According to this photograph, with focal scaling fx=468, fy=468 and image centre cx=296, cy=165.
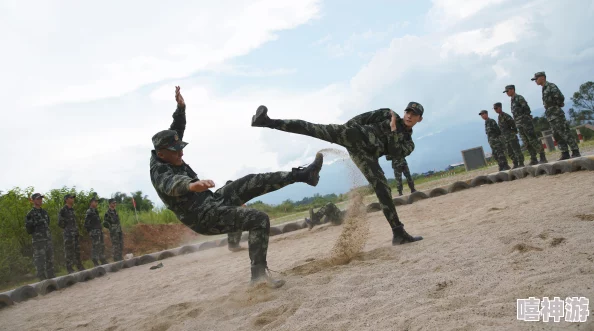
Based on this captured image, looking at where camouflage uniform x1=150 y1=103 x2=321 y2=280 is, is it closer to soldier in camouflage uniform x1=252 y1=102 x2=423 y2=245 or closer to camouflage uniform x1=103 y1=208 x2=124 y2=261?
soldier in camouflage uniform x1=252 y1=102 x2=423 y2=245

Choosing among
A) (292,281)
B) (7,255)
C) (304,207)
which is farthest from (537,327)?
(304,207)

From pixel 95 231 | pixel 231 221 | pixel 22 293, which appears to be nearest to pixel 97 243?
pixel 95 231

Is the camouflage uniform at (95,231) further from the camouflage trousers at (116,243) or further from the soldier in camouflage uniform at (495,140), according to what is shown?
the soldier in camouflage uniform at (495,140)

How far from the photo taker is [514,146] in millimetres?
12812

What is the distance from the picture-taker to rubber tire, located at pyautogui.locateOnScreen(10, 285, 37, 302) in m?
8.51

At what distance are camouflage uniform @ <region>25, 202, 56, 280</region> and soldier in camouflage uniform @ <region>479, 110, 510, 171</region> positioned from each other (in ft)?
40.0

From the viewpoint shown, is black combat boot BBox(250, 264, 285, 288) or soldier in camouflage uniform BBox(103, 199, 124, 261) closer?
black combat boot BBox(250, 264, 285, 288)

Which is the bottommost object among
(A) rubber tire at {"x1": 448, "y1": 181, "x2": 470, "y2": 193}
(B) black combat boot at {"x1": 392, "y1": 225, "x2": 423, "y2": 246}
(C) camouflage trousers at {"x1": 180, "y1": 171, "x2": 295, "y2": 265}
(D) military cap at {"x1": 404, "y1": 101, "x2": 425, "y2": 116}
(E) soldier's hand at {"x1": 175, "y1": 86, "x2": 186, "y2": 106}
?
(B) black combat boot at {"x1": 392, "y1": 225, "x2": 423, "y2": 246}

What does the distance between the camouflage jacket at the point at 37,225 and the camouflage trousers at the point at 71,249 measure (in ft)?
2.92

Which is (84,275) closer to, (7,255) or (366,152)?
(7,255)

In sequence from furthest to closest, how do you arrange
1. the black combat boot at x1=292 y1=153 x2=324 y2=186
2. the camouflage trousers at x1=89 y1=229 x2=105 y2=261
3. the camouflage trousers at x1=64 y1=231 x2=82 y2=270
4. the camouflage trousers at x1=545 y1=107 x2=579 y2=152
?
the camouflage trousers at x1=89 y1=229 x2=105 y2=261 < the camouflage trousers at x1=64 y1=231 x2=82 y2=270 < the camouflage trousers at x1=545 y1=107 x2=579 y2=152 < the black combat boot at x1=292 y1=153 x2=324 y2=186

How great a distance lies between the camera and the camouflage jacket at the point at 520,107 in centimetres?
1182

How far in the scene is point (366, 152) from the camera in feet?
18.5

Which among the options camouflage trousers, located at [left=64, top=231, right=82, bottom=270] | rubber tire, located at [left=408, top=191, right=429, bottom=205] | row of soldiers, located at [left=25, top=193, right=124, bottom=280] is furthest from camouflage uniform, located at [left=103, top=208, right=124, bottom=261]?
rubber tire, located at [left=408, top=191, right=429, bottom=205]
